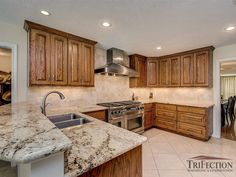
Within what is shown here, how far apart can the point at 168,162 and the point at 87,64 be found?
2502mm

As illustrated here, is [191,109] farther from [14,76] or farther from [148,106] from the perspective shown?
[14,76]

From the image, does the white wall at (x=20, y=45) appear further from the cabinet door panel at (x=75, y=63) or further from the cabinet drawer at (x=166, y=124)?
the cabinet drawer at (x=166, y=124)

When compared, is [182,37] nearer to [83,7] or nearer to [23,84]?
[83,7]

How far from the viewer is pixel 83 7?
5.88 ft

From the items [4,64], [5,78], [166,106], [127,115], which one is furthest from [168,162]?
[4,64]

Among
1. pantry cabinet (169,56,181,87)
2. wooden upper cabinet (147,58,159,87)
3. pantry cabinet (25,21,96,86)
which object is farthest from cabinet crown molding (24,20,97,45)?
pantry cabinet (169,56,181,87)

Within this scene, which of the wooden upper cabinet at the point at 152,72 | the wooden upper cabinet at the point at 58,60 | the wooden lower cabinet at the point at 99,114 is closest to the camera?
the wooden upper cabinet at the point at 58,60

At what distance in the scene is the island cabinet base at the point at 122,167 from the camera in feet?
2.56

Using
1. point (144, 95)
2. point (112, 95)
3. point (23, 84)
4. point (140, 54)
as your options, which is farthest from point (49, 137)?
point (144, 95)

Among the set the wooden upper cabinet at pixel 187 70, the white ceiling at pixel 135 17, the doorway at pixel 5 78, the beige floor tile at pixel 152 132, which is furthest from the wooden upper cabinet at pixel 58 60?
the wooden upper cabinet at pixel 187 70

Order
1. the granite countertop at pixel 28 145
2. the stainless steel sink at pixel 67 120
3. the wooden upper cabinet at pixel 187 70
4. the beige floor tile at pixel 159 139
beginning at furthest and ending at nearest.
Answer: the wooden upper cabinet at pixel 187 70 → the beige floor tile at pixel 159 139 → the stainless steel sink at pixel 67 120 → the granite countertop at pixel 28 145

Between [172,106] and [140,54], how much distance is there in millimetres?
1867

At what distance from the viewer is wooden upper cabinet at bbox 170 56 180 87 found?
13.2 ft

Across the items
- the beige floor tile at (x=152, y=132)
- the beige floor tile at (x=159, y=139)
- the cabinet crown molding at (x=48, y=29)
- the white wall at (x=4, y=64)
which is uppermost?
the cabinet crown molding at (x=48, y=29)
